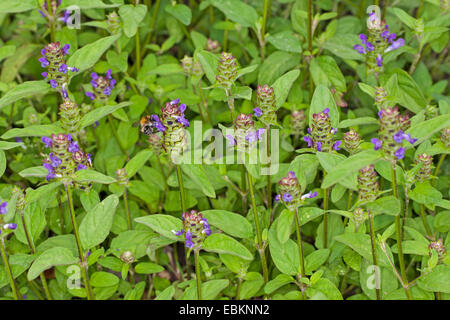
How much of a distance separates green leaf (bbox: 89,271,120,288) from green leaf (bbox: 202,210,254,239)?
0.56 m

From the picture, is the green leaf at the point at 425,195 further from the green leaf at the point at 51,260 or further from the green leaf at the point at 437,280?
the green leaf at the point at 51,260

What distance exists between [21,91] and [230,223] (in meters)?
1.16

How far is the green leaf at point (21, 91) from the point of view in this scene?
2.41 m

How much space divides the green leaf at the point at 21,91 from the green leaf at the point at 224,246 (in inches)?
42.4

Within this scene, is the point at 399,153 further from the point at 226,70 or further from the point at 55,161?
the point at 55,161

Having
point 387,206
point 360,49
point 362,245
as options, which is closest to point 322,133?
point 387,206

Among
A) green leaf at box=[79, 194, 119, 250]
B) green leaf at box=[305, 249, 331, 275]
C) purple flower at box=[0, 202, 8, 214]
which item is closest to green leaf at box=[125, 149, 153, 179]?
green leaf at box=[79, 194, 119, 250]

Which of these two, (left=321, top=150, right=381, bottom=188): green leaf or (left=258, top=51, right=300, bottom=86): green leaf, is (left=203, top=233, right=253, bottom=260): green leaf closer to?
(left=321, top=150, right=381, bottom=188): green leaf

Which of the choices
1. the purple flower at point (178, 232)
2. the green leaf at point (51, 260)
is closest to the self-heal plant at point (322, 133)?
the purple flower at point (178, 232)

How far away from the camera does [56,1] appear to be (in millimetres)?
3273

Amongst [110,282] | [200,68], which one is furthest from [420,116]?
[110,282]
